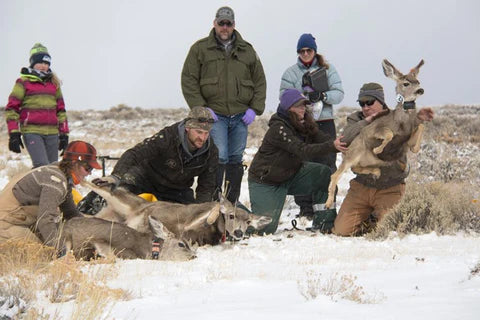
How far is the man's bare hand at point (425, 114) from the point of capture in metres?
6.37

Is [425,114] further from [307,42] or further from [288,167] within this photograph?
[307,42]

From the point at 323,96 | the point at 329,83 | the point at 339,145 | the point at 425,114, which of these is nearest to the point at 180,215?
the point at 339,145

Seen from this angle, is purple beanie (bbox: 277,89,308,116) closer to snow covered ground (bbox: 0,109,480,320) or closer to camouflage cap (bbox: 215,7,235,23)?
camouflage cap (bbox: 215,7,235,23)

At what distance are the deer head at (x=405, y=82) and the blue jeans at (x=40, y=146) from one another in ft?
17.5

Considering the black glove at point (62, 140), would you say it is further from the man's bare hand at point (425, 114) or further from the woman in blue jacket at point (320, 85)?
the man's bare hand at point (425, 114)

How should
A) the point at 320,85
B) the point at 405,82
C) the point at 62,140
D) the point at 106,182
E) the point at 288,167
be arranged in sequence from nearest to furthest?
the point at 405,82
the point at 106,182
the point at 288,167
the point at 320,85
the point at 62,140

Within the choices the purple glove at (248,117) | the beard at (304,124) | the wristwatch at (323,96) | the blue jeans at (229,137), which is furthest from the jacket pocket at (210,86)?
the wristwatch at (323,96)

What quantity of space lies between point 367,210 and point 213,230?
2432mm

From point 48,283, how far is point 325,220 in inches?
186

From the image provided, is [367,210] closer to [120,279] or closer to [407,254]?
[407,254]

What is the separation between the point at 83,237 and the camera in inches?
212

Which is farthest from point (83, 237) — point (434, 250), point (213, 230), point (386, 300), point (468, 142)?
point (468, 142)

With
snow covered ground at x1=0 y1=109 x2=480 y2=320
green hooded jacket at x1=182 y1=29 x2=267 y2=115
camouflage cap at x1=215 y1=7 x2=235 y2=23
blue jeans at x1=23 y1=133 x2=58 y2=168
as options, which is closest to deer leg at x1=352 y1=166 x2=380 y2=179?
snow covered ground at x1=0 y1=109 x2=480 y2=320

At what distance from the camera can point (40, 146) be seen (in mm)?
8734
